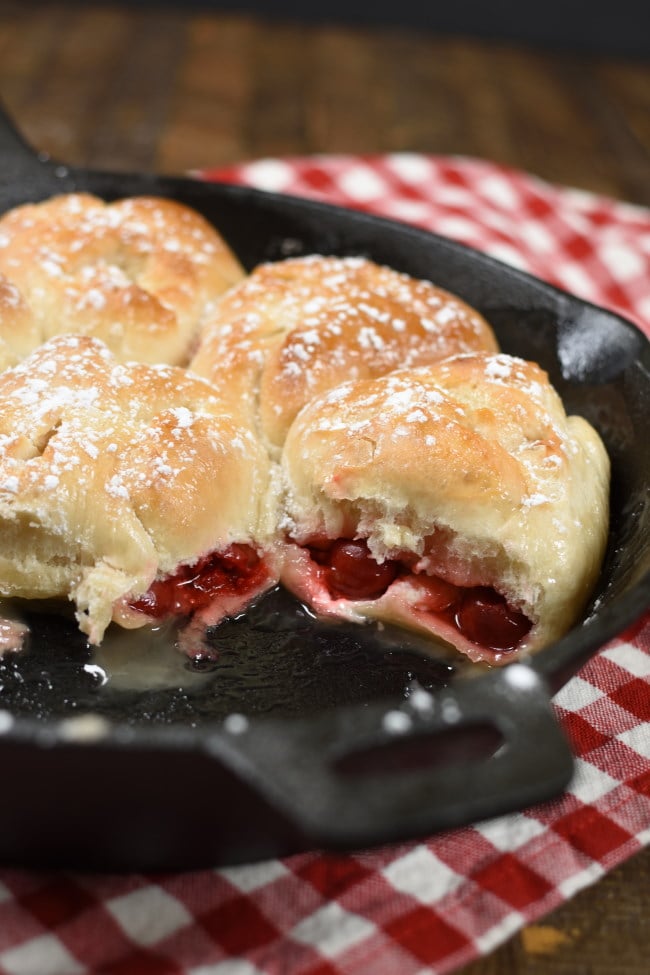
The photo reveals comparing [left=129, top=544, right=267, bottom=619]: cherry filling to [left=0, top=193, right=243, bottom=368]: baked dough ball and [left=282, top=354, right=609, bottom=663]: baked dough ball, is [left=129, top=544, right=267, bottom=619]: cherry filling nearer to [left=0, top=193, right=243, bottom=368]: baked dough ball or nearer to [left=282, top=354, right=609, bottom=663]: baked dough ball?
[left=282, top=354, right=609, bottom=663]: baked dough ball

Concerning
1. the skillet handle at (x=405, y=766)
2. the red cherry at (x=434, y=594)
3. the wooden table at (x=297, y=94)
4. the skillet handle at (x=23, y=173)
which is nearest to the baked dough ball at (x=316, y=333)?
the red cherry at (x=434, y=594)

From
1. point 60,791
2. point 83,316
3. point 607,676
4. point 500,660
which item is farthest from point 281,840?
point 83,316

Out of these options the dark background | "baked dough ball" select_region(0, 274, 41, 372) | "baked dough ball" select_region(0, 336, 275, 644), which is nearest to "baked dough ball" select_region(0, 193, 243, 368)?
"baked dough ball" select_region(0, 274, 41, 372)

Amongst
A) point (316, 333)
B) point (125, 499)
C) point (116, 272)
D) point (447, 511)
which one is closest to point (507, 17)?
point (116, 272)

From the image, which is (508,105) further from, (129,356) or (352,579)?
(352,579)

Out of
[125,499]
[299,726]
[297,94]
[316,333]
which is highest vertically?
[299,726]

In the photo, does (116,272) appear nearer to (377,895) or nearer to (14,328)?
(14,328)

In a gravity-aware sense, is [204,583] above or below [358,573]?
below
